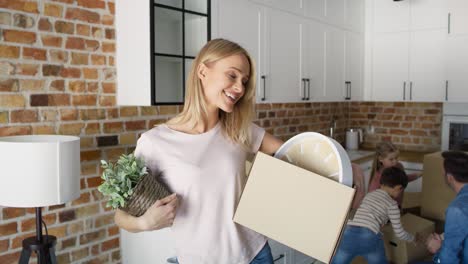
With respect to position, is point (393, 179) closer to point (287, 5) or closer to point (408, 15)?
point (287, 5)

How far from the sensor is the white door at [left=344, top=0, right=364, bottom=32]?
155 inches

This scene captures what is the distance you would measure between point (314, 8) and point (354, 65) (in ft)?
2.99

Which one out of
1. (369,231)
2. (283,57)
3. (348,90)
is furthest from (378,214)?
(348,90)

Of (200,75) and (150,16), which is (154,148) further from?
(150,16)

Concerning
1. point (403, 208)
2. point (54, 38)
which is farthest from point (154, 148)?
point (403, 208)

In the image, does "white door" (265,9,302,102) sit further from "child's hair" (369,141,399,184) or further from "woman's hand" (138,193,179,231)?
"woman's hand" (138,193,179,231)

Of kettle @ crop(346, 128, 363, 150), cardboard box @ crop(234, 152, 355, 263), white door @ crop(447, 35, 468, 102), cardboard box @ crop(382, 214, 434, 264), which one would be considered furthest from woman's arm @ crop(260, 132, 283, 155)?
kettle @ crop(346, 128, 363, 150)

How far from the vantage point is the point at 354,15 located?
406 centimetres

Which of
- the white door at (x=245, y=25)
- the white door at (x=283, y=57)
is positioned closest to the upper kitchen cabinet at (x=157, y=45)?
the white door at (x=245, y=25)

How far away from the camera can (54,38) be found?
1.99 meters

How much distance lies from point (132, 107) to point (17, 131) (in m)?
0.64

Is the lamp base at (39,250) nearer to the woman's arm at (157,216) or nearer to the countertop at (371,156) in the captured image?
the woman's arm at (157,216)

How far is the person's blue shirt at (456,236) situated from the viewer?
7.14 ft

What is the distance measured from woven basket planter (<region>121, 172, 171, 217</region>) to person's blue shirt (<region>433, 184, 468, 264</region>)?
1695mm
